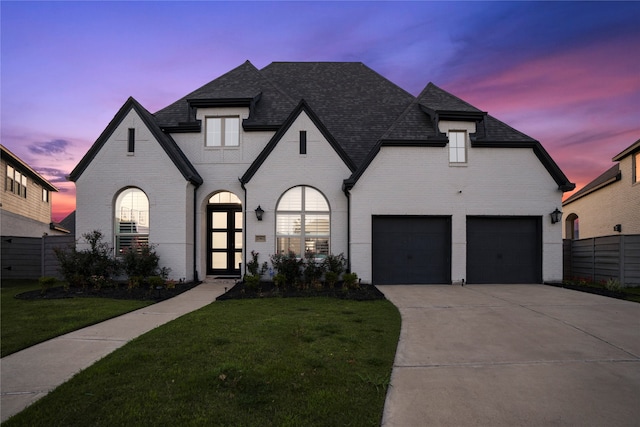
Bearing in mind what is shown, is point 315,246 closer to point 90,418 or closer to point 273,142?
point 273,142

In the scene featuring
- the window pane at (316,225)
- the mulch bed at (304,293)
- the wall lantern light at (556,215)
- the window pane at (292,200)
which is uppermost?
the window pane at (292,200)

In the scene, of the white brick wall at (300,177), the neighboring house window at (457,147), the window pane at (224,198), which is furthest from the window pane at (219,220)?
the neighboring house window at (457,147)

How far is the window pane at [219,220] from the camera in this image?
14844 millimetres

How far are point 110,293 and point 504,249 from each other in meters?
14.3

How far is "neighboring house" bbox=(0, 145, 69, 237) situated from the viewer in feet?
67.6

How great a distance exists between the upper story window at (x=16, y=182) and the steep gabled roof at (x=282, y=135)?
18.9 meters

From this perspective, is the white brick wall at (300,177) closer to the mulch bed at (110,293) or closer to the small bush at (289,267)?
the small bush at (289,267)

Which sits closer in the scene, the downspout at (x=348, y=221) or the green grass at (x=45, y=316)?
the green grass at (x=45, y=316)

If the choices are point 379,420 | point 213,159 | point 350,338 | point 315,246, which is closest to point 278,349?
point 350,338

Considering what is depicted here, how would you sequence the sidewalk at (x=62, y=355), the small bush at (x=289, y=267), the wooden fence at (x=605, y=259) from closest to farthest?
1. the sidewalk at (x=62, y=355)
2. the small bush at (x=289, y=267)
3. the wooden fence at (x=605, y=259)

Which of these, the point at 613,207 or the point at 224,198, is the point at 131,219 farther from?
the point at 613,207

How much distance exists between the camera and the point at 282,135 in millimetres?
13656

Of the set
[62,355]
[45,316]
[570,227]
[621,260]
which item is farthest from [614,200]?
[45,316]

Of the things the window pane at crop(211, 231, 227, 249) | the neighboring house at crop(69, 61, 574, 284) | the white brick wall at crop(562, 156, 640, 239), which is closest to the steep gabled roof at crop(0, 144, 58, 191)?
the neighboring house at crop(69, 61, 574, 284)
